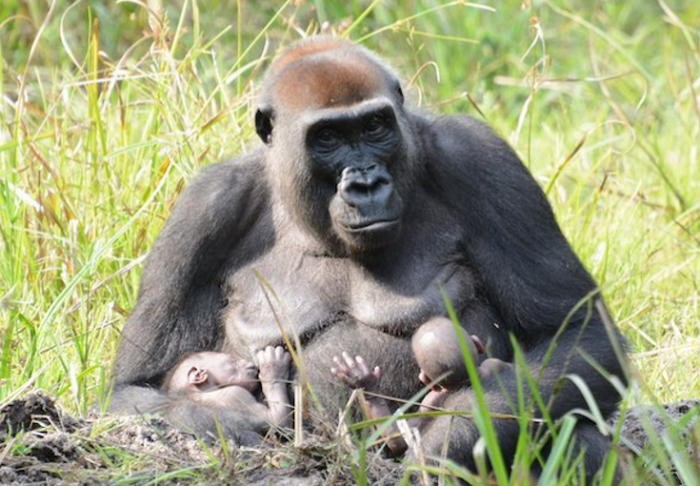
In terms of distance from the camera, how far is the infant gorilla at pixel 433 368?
5.35m

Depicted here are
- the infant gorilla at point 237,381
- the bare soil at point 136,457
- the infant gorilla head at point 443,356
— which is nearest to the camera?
the bare soil at point 136,457

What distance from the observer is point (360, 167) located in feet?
17.8

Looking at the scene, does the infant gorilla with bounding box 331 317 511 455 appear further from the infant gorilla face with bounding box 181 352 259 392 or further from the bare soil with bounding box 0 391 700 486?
the infant gorilla face with bounding box 181 352 259 392

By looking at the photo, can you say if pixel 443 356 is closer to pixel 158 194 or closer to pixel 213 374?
pixel 213 374

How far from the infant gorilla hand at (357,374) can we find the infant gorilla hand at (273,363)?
10.1 inches

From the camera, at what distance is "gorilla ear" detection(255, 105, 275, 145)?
5.84 m

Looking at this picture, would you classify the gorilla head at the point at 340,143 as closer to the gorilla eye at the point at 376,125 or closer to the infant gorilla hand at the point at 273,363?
the gorilla eye at the point at 376,125

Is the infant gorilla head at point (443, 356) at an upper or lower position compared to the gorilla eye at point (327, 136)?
lower

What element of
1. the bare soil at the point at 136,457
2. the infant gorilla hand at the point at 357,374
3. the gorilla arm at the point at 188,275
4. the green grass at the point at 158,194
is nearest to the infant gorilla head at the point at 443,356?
the infant gorilla hand at the point at 357,374

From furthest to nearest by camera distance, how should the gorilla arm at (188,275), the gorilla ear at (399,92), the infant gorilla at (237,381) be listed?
the gorilla arm at (188,275) < the gorilla ear at (399,92) < the infant gorilla at (237,381)

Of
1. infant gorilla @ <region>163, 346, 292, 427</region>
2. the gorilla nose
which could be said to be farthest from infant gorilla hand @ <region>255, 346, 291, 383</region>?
the gorilla nose

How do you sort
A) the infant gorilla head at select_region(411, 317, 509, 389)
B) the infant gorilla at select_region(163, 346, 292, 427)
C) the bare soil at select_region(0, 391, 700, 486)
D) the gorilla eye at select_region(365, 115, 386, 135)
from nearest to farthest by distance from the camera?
1. the bare soil at select_region(0, 391, 700, 486)
2. the infant gorilla head at select_region(411, 317, 509, 389)
3. the gorilla eye at select_region(365, 115, 386, 135)
4. the infant gorilla at select_region(163, 346, 292, 427)

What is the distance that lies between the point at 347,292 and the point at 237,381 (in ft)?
1.74

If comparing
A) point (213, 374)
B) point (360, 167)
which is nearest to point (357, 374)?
point (213, 374)
